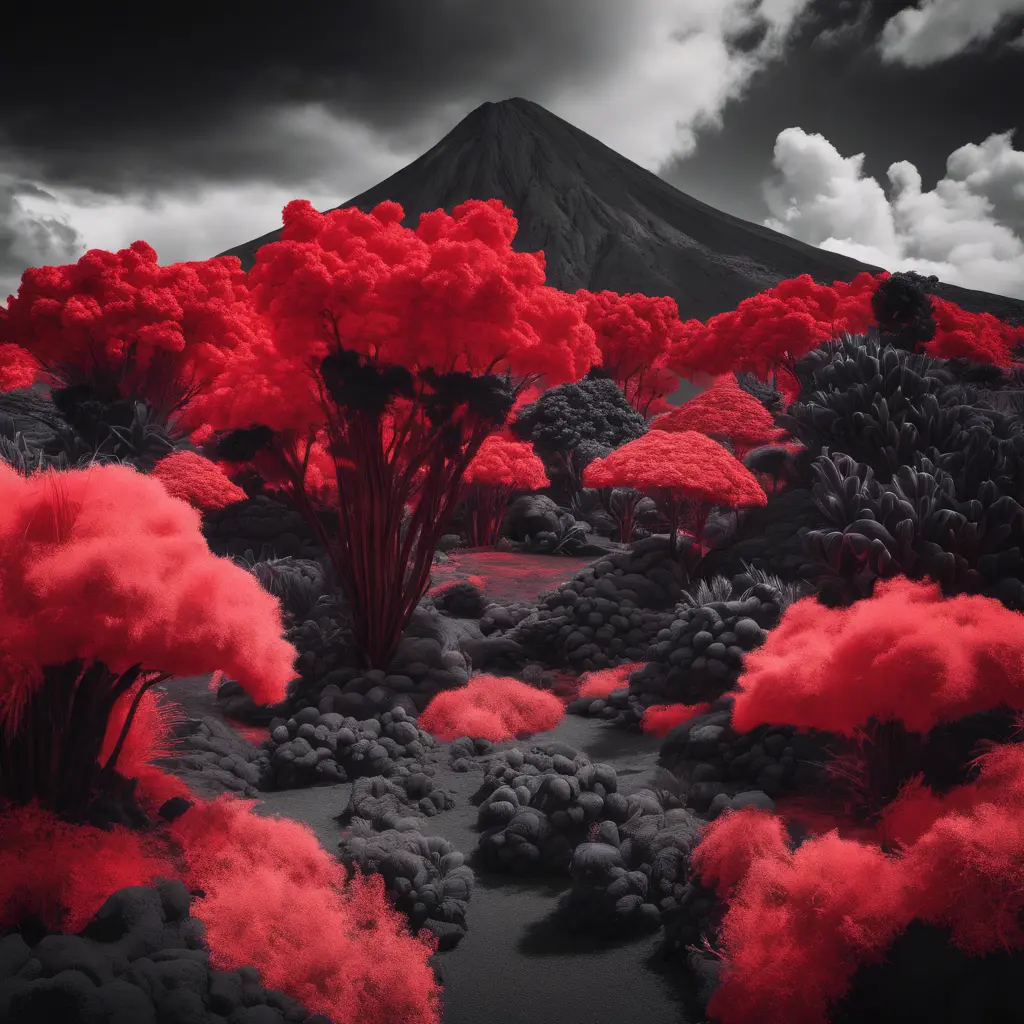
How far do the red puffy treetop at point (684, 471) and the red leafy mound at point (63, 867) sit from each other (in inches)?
195

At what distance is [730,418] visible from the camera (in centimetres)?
1253

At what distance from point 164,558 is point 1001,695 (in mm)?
2144

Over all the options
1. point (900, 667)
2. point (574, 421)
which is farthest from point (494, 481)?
point (900, 667)

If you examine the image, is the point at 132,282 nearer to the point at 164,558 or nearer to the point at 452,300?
the point at 452,300

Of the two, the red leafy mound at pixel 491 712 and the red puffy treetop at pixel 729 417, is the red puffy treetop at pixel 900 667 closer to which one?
the red leafy mound at pixel 491 712

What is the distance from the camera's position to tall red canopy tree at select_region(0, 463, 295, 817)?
1.86 m

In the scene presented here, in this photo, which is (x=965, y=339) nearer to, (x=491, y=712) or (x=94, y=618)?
(x=491, y=712)

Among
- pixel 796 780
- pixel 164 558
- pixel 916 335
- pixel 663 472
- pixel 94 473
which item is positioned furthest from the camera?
pixel 916 335

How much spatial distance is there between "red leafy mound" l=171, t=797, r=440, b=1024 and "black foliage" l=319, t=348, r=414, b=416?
2899mm

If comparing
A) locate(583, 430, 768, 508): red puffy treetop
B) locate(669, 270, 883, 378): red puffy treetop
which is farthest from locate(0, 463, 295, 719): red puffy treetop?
locate(669, 270, 883, 378): red puffy treetop

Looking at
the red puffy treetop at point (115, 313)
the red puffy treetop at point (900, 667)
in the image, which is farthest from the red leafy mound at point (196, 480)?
the red puffy treetop at point (900, 667)

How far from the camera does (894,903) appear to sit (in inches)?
68.0

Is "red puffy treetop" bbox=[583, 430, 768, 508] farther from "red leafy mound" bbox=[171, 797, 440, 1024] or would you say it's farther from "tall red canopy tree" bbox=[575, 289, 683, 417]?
"tall red canopy tree" bbox=[575, 289, 683, 417]

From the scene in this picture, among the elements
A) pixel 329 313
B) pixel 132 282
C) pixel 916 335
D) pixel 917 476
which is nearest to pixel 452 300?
pixel 329 313
